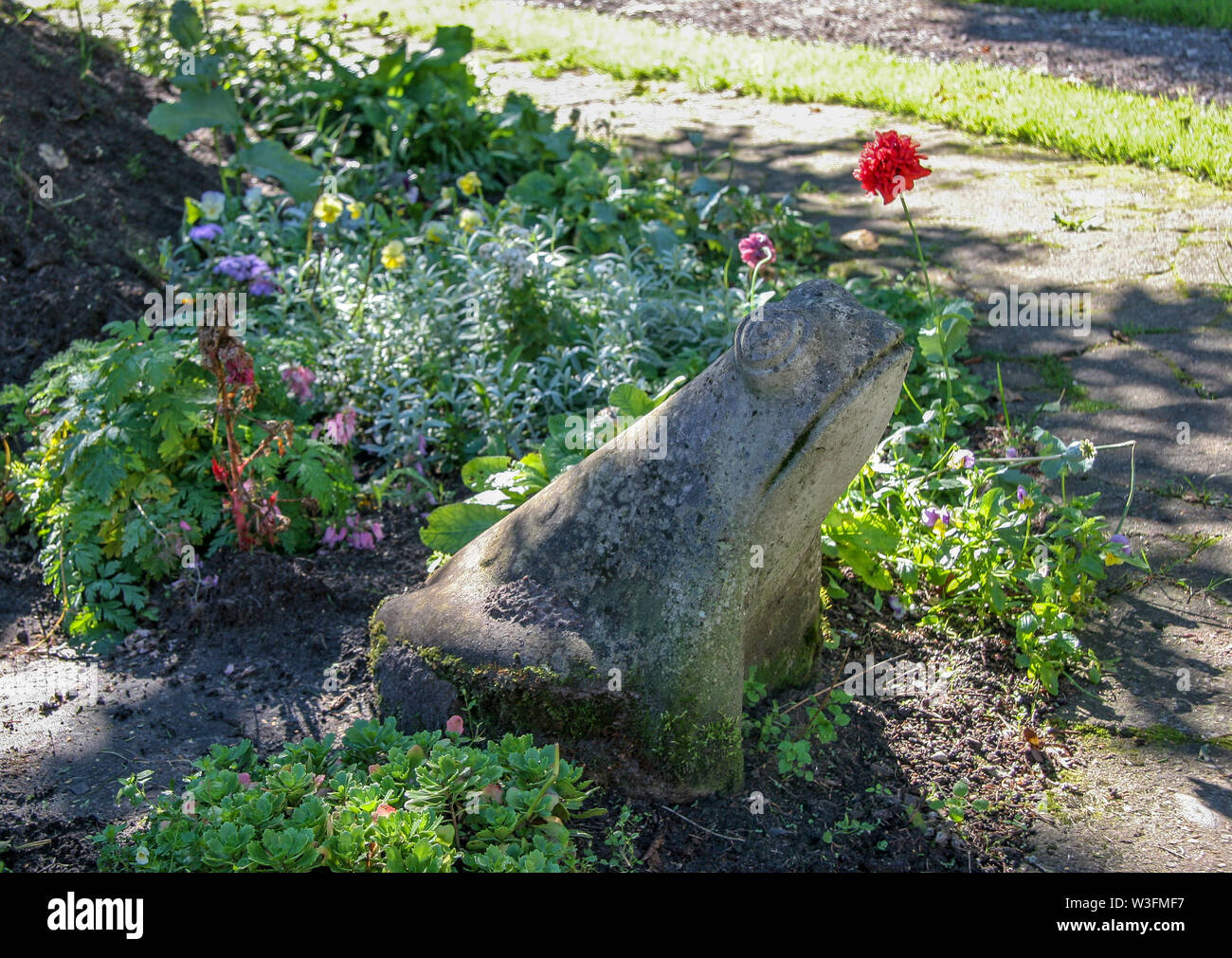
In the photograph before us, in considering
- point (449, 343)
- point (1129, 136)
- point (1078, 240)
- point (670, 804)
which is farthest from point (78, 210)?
point (1129, 136)

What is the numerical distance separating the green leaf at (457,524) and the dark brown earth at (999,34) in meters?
5.20

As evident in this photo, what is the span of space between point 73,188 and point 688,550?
4.14 meters

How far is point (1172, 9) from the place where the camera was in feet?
25.8

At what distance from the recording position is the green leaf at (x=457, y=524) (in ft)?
10.6

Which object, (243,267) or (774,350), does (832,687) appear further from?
(243,267)

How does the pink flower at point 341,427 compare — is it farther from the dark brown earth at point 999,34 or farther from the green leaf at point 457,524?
the dark brown earth at point 999,34

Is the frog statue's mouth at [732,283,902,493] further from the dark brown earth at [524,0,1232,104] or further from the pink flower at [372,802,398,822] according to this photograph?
the dark brown earth at [524,0,1232,104]

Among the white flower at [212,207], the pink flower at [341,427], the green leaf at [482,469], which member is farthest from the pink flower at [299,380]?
the white flower at [212,207]

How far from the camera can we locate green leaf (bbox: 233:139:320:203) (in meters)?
5.45

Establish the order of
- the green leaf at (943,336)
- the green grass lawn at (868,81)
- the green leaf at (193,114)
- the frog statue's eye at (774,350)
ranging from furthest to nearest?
the green grass lawn at (868,81), the green leaf at (193,114), the green leaf at (943,336), the frog statue's eye at (774,350)

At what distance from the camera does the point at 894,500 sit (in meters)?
3.54

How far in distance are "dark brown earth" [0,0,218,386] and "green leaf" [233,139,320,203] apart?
410 mm

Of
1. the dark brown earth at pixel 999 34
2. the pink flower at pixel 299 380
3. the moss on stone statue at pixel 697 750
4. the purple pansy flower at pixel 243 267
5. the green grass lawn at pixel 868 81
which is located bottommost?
the moss on stone statue at pixel 697 750

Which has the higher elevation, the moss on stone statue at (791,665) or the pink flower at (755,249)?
the pink flower at (755,249)
